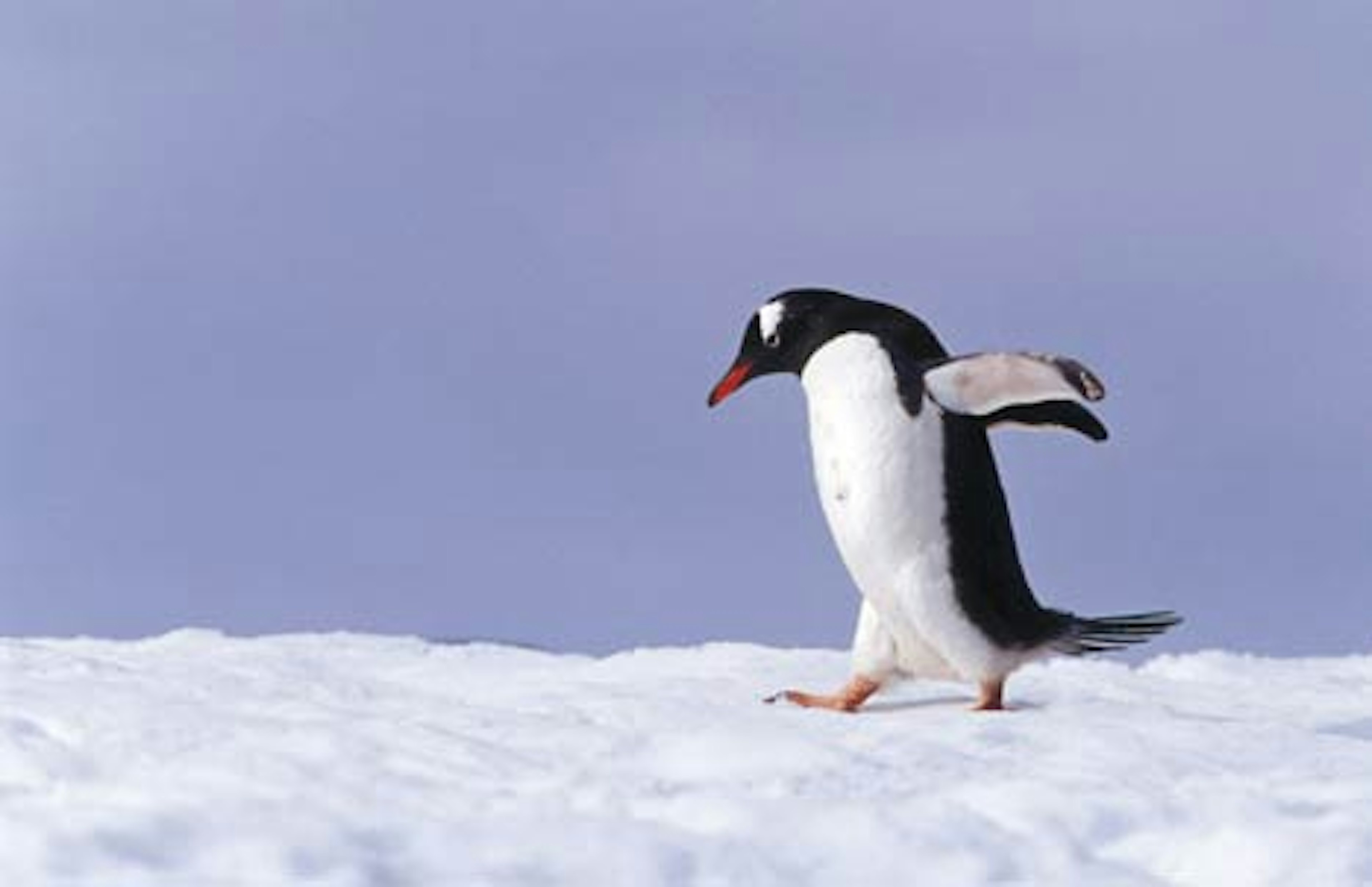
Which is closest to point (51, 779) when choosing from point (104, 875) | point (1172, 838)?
point (104, 875)

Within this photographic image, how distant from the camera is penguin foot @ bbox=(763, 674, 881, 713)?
23.3 feet

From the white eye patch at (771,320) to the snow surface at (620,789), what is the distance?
1.21 meters

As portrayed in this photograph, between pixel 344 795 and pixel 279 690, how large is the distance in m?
1.52

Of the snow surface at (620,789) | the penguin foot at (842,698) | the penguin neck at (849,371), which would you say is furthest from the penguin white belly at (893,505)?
the snow surface at (620,789)

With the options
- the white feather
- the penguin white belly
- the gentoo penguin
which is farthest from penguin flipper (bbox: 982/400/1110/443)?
the white feather

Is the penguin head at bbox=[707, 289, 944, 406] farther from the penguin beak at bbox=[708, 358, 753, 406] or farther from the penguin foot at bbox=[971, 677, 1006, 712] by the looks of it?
the penguin foot at bbox=[971, 677, 1006, 712]

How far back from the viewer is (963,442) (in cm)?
701

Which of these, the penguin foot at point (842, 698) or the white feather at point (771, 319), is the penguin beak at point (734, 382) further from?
the penguin foot at point (842, 698)

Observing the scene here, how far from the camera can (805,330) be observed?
7234mm

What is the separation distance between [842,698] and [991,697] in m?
0.48

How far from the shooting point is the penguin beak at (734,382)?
7.33m

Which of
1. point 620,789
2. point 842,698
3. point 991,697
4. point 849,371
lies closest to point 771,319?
point 849,371

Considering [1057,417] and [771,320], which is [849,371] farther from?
[1057,417]

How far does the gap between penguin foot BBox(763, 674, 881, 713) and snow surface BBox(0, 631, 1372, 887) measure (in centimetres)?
28
